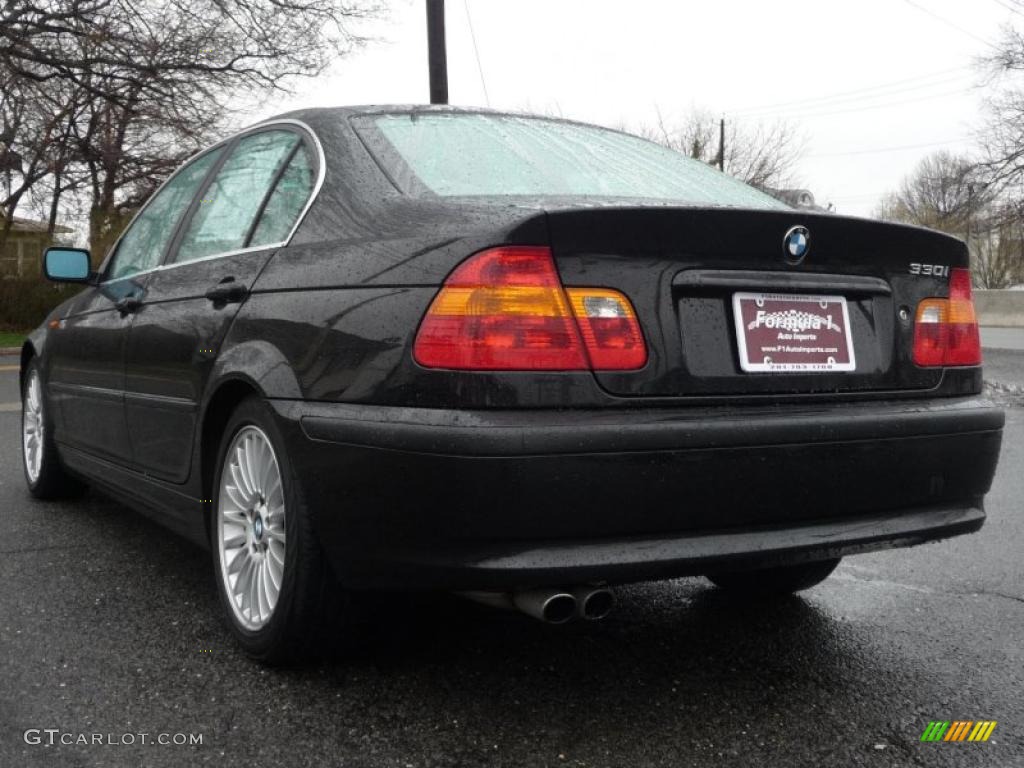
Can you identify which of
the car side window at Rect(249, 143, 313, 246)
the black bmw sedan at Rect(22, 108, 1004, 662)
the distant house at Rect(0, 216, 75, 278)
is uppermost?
the distant house at Rect(0, 216, 75, 278)

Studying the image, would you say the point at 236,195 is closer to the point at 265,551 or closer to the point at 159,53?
the point at 265,551

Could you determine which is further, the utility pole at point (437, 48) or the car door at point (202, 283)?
the utility pole at point (437, 48)

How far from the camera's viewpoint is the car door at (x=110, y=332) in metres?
3.58

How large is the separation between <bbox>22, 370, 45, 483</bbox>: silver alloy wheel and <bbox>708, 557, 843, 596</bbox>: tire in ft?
10.2

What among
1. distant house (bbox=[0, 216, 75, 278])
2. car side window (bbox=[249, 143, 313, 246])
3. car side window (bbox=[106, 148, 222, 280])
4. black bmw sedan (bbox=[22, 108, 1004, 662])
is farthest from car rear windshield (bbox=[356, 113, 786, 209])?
distant house (bbox=[0, 216, 75, 278])

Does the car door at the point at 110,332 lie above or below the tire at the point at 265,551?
above

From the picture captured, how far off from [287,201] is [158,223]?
1240 millimetres

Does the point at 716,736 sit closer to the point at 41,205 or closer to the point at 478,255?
the point at 478,255

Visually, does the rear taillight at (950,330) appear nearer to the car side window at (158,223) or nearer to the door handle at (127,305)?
the car side window at (158,223)

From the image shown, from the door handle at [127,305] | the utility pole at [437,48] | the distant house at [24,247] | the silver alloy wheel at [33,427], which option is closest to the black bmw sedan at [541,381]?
the door handle at [127,305]

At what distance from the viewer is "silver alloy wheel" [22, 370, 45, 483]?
4660 mm

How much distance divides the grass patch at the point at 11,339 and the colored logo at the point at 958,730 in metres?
20.1

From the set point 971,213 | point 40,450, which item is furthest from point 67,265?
point 971,213

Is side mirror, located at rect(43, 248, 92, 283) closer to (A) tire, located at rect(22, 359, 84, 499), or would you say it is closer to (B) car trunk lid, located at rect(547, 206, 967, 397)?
(A) tire, located at rect(22, 359, 84, 499)
